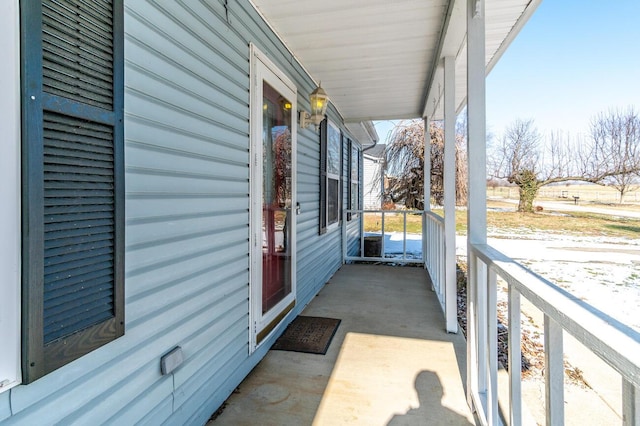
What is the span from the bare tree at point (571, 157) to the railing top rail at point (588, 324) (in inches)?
22.5

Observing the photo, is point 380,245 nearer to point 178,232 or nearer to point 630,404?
point 178,232

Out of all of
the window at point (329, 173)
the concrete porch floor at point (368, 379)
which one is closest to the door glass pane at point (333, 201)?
the window at point (329, 173)

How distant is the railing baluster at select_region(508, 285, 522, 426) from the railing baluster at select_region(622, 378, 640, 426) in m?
0.73

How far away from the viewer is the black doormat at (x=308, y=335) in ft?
9.76

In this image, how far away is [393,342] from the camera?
10.2 ft

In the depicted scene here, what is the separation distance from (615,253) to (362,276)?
4.09 metres

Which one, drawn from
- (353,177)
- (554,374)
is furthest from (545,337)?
(353,177)

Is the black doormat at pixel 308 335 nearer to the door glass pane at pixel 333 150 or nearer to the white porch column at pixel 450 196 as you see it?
the white porch column at pixel 450 196

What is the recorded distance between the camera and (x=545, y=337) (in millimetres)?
1114

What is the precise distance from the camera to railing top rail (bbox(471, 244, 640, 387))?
2.25 feet

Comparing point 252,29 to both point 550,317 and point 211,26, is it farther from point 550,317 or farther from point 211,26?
point 550,317

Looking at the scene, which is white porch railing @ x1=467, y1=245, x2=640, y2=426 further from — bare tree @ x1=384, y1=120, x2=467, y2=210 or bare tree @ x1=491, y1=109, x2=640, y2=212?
bare tree @ x1=384, y1=120, x2=467, y2=210

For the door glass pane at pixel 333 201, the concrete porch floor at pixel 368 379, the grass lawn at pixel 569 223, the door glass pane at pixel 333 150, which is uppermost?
the door glass pane at pixel 333 150

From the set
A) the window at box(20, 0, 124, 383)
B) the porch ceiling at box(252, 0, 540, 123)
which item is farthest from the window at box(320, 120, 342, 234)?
the window at box(20, 0, 124, 383)
